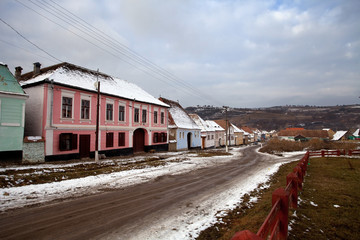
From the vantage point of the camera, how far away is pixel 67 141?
57.5 ft

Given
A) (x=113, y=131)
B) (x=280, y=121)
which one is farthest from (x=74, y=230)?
(x=280, y=121)

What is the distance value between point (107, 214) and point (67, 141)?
46.3 ft

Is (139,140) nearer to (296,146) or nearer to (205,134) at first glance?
(205,134)

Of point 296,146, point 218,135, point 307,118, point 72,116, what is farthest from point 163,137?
point 307,118

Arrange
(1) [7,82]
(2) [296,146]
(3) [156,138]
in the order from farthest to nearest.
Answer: (2) [296,146] → (3) [156,138] → (1) [7,82]

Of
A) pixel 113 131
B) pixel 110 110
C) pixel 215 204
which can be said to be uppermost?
pixel 110 110

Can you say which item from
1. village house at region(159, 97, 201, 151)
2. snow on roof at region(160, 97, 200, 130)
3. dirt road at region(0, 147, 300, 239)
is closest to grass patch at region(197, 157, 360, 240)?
dirt road at region(0, 147, 300, 239)

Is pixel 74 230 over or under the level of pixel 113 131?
under

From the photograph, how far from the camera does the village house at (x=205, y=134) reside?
44.2 m

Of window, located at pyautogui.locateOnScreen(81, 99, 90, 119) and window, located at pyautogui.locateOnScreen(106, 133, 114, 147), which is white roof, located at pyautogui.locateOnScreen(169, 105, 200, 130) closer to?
window, located at pyautogui.locateOnScreen(106, 133, 114, 147)

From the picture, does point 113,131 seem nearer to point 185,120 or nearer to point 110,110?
point 110,110

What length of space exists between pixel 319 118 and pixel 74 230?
702 ft

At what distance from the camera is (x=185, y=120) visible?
37.9m

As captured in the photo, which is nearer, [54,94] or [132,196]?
[132,196]
